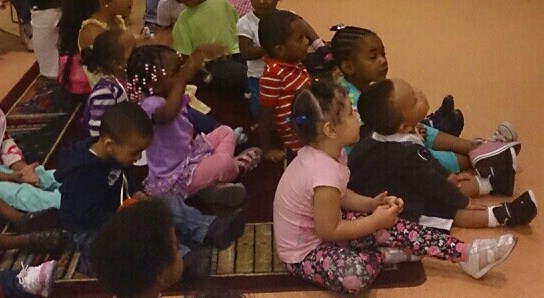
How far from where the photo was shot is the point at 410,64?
2959 mm

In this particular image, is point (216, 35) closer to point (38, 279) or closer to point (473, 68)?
point (473, 68)

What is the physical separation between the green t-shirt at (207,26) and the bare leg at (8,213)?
3.39 ft

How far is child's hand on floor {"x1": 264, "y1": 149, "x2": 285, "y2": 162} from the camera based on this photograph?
7.43 ft

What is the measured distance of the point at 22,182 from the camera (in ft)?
7.04

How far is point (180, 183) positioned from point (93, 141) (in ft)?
1.00

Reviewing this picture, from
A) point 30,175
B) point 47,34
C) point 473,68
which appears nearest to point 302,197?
point 30,175

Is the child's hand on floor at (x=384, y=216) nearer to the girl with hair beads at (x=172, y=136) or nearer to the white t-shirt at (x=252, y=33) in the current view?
the girl with hair beads at (x=172, y=136)

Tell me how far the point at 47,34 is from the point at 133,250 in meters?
2.02

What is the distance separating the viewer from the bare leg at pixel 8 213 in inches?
78.8

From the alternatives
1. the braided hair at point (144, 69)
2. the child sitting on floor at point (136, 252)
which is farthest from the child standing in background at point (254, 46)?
the child sitting on floor at point (136, 252)

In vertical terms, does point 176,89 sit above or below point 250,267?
above

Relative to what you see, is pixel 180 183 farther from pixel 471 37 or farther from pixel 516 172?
pixel 471 37

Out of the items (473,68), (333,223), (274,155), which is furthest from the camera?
(473,68)

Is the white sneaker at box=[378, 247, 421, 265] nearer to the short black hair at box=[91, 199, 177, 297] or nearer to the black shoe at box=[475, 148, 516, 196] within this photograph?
the black shoe at box=[475, 148, 516, 196]
